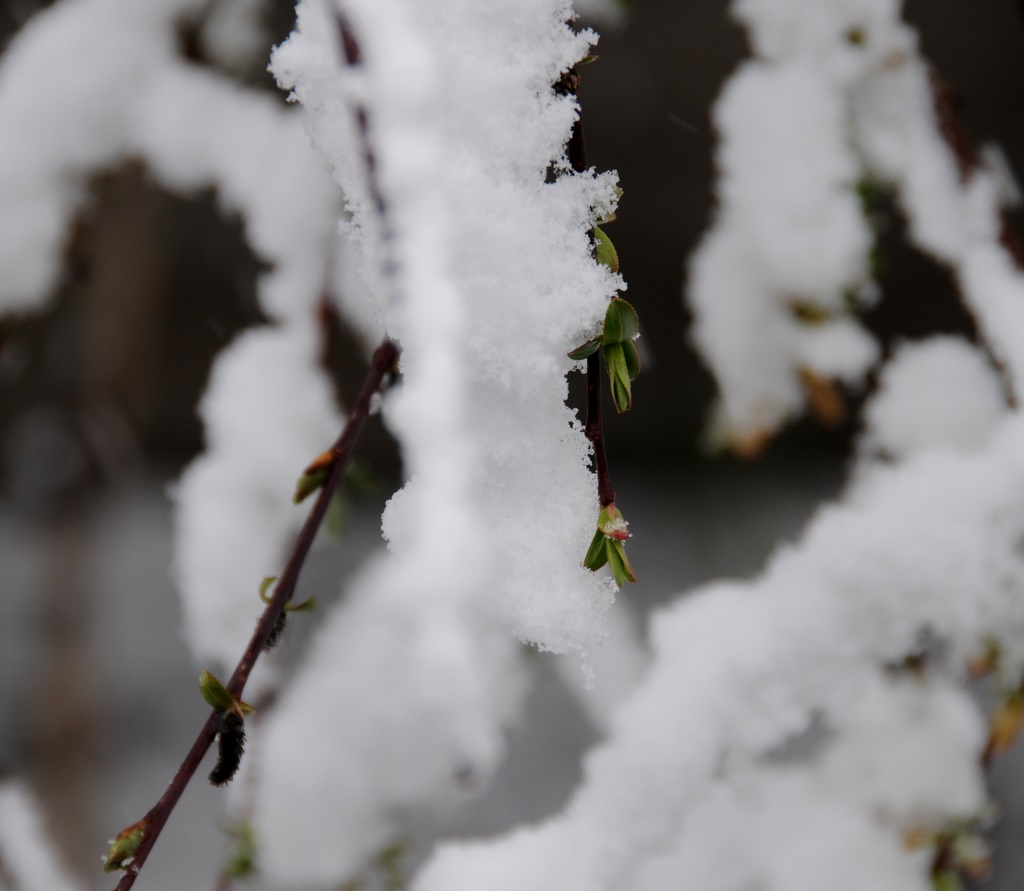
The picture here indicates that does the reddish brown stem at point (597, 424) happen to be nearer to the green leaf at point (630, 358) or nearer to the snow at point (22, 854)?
the green leaf at point (630, 358)

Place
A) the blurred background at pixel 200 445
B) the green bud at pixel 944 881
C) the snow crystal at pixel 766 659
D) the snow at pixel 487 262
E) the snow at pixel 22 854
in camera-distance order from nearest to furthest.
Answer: the snow at pixel 487 262
the snow crystal at pixel 766 659
the green bud at pixel 944 881
the snow at pixel 22 854
the blurred background at pixel 200 445

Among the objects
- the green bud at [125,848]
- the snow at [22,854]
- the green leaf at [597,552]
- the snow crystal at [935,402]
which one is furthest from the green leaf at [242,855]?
the snow crystal at [935,402]

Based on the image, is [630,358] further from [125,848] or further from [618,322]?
[125,848]

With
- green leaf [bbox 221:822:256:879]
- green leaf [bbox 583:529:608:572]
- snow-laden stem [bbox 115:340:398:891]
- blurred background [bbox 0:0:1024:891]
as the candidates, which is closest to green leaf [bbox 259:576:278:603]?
snow-laden stem [bbox 115:340:398:891]

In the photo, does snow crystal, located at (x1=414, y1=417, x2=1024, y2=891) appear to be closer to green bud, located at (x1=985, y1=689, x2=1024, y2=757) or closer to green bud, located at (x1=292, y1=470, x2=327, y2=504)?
green bud, located at (x1=985, y1=689, x2=1024, y2=757)

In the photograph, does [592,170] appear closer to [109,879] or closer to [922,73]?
[922,73]

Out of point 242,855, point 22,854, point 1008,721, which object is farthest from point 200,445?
point 1008,721

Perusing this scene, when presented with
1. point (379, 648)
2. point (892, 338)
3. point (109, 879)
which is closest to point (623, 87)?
point (892, 338)
